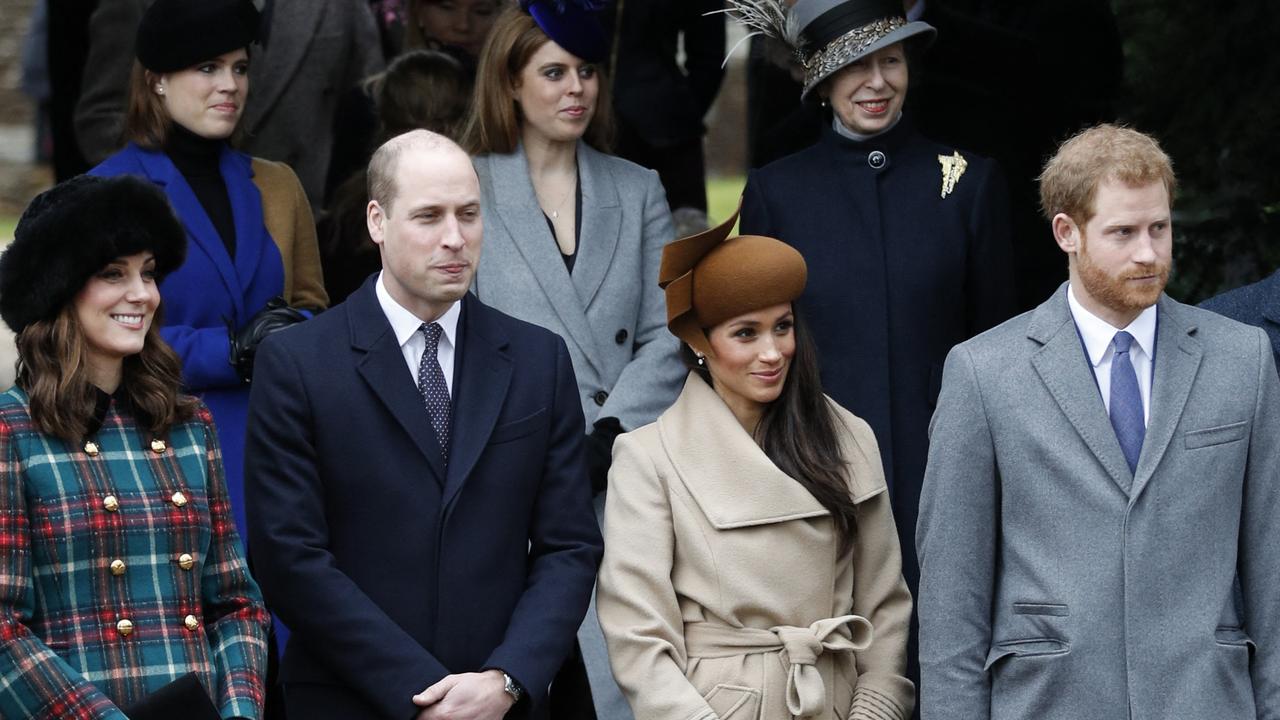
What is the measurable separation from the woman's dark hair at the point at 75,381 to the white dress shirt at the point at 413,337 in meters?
0.51

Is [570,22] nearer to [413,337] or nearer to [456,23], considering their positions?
[456,23]

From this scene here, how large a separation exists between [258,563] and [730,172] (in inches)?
Answer: 295

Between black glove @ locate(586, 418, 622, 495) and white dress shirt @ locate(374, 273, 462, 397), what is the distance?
28.9 inches

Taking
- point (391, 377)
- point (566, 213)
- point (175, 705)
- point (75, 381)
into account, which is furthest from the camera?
point (566, 213)

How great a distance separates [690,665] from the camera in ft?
15.4

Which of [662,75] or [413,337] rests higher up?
[662,75]

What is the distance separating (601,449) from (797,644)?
95 cm

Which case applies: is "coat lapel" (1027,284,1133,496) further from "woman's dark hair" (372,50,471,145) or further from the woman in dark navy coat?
"woman's dark hair" (372,50,471,145)

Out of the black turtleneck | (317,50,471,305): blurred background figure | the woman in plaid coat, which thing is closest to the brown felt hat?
the woman in plaid coat

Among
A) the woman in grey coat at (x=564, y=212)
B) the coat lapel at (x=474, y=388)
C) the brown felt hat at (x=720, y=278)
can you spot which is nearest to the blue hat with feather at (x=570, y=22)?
the woman in grey coat at (x=564, y=212)

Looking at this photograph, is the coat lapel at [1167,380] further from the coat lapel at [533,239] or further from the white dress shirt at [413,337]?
the coat lapel at [533,239]

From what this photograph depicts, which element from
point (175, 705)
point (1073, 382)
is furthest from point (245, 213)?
point (1073, 382)

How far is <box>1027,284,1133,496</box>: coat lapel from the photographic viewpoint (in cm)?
421

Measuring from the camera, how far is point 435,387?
182 inches
